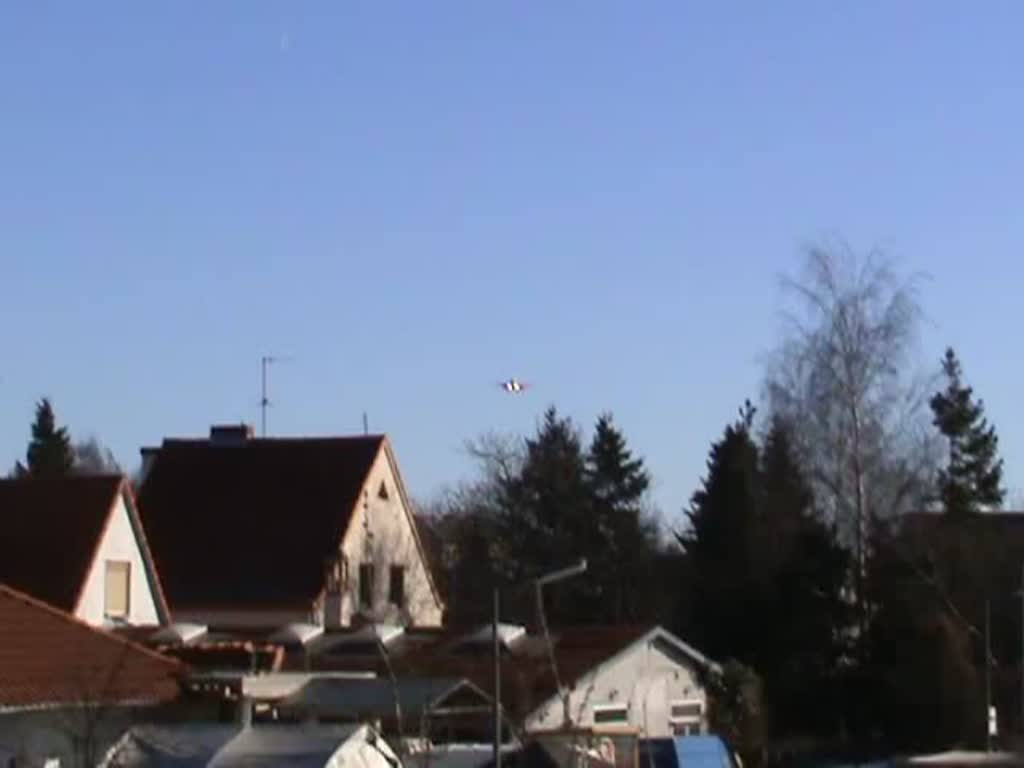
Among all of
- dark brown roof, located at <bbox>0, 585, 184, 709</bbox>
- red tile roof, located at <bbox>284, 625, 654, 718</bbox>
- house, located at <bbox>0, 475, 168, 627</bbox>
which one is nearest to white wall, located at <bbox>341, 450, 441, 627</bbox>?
red tile roof, located at <bbox>284, 625, 654, 718</bbox>

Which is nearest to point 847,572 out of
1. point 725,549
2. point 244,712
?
point 725,549

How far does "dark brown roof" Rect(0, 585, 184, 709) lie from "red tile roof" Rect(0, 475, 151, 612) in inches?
565

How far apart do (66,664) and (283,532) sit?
98.0 feet

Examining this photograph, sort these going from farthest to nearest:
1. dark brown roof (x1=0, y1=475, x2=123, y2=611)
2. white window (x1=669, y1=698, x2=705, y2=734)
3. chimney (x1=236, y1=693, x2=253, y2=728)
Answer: white window (x1=669, y1=698, x2=705, y2=734) → dark brown roof (x1=0, y1=475, x2=123, y2=611) → chimney (x1=236, y1=693, x2=253, y2=728)

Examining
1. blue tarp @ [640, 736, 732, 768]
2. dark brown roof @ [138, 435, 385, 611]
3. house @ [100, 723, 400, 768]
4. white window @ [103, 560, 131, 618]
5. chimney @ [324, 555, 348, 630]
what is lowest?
house @ [100, 723, 400, 768]

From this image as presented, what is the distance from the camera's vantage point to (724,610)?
2591 inches

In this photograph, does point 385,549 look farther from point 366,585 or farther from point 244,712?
point 244,712

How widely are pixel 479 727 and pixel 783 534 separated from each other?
2632cm

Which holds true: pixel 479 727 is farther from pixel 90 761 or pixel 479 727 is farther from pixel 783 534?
pixel 783 534

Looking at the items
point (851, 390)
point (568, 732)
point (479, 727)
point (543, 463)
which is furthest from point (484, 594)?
point (568, 732)

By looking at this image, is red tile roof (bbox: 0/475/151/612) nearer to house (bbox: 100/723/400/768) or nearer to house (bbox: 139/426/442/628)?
house (bbox: 139/426/442/628)

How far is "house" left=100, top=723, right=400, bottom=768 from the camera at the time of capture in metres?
29.2

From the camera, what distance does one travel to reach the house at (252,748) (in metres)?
29.2

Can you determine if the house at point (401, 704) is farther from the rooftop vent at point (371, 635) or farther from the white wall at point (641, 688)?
the rooftop vent at point (371, 635)
